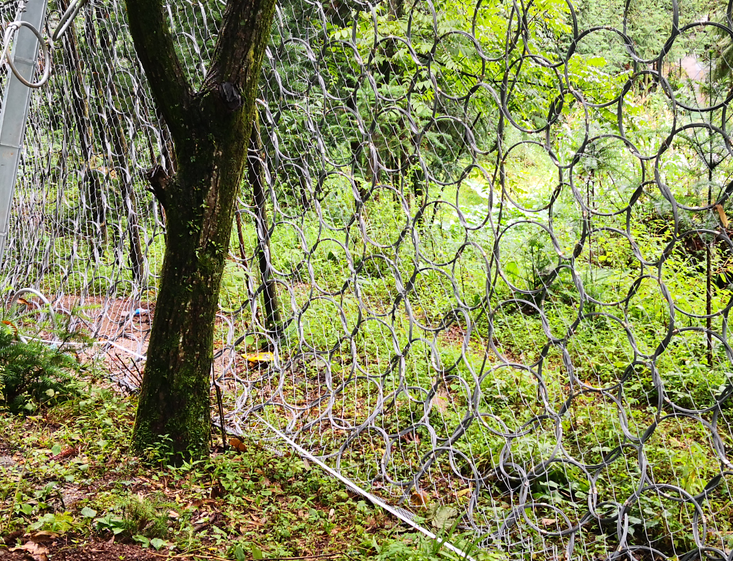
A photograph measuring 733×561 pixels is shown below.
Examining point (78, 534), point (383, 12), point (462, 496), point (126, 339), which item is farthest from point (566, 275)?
point (78, 534)

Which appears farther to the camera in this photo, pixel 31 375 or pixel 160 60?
pixel 31 375

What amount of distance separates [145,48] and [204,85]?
0.24 metres

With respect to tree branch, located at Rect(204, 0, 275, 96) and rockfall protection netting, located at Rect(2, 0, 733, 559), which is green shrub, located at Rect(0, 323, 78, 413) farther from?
tree branch, located at Rect(204, 0, 275, 96)

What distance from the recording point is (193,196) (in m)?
2.34

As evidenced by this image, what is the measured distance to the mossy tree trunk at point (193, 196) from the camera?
2273 mm

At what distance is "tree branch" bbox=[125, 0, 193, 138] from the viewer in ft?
7.30

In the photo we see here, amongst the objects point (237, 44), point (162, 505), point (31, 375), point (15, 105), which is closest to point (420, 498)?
point (162, 505)

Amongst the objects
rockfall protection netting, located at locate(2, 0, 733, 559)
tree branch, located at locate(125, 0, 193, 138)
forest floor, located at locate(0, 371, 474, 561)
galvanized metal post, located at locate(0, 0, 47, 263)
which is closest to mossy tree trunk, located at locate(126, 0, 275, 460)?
tree branch, located at locate(125, 0, 193, 138)

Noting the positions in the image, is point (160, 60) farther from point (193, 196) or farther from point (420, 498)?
point (420, 498)

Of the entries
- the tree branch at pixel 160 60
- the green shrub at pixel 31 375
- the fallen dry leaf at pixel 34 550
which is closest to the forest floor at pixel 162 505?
the fallen dry leaf at pixel 34 550

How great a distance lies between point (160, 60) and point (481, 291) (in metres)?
2.67

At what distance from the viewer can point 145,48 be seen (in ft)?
7.37

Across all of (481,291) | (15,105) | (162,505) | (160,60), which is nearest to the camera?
(162,505)

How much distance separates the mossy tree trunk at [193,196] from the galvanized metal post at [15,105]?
5.30 feet
